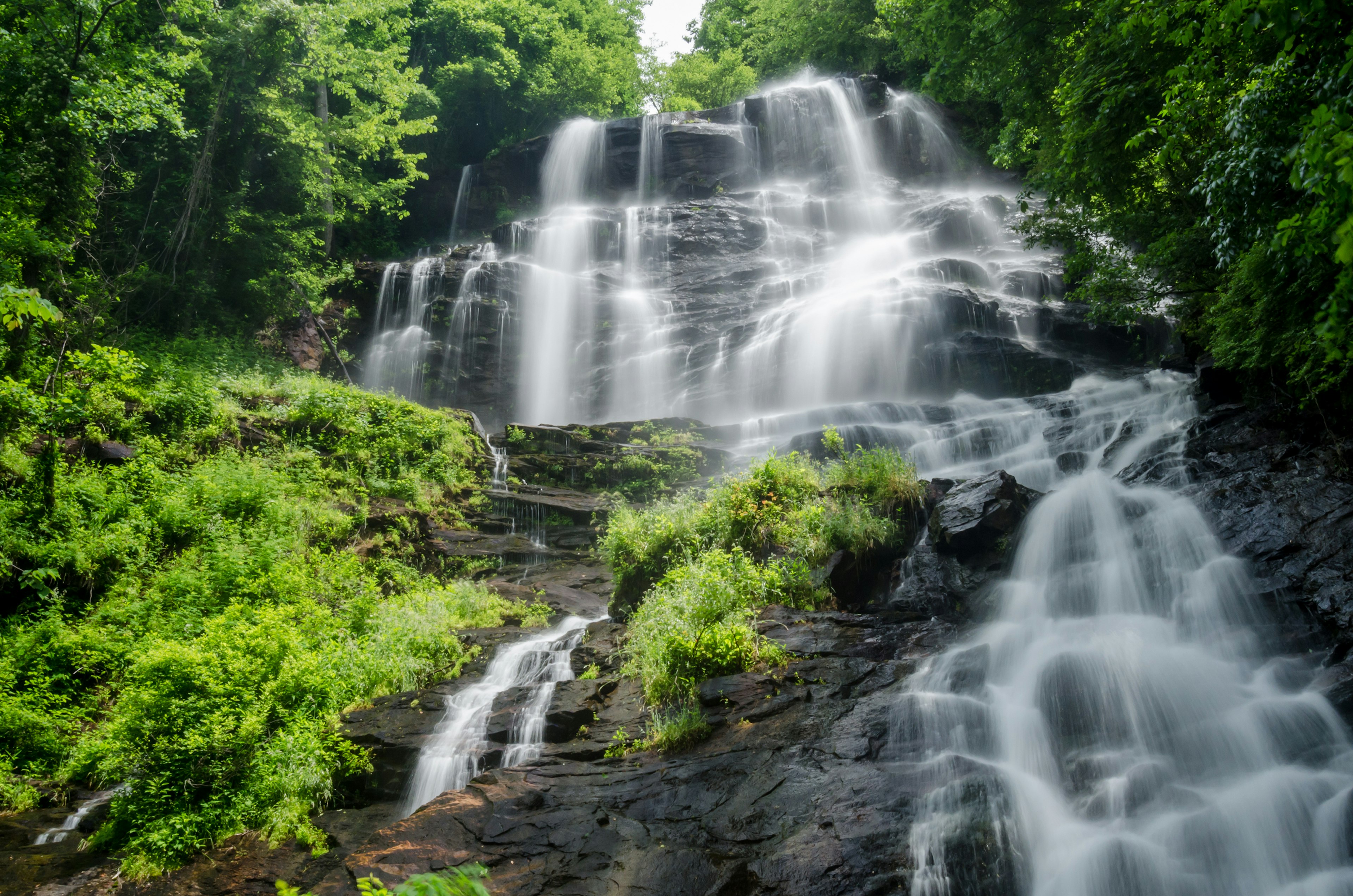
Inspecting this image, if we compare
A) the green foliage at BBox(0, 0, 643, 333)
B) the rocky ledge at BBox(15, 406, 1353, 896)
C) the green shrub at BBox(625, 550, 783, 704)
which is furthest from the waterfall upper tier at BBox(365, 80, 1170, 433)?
the green shrub at BBox(625, 550, 783, 704)

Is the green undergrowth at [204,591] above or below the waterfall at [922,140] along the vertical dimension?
below

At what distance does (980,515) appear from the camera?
30.3ft

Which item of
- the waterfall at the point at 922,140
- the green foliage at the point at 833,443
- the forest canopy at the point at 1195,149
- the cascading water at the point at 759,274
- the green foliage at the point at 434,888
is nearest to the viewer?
the green foliage at the point at 434,888

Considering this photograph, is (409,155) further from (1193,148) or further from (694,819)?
(694,819)

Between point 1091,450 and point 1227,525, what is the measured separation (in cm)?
438

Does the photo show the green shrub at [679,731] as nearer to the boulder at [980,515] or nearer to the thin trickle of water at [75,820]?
the boulder at [980,515]

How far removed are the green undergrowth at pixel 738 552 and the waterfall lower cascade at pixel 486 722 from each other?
3.55 feet

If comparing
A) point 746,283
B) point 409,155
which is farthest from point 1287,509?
point 409,155

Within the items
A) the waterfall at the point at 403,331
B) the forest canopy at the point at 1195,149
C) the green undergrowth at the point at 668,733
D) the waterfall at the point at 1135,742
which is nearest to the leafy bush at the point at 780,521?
the waterfall at the point at 1135,742

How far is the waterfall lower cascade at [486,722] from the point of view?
6688 millimetres

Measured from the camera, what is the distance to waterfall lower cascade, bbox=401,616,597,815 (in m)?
6.69

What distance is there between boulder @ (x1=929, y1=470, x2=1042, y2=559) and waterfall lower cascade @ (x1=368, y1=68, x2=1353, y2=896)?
0.29m

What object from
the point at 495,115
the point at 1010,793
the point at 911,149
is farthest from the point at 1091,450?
the point at 495,115

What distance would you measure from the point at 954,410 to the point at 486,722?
1209cm
